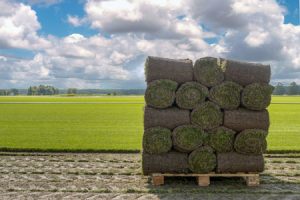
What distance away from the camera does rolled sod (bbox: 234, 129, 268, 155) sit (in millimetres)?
9383

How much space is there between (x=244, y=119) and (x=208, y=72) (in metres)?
1.38

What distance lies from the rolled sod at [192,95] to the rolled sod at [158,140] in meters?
0.74

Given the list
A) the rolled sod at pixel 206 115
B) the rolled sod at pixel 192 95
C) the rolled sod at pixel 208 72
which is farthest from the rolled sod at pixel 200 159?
the rolled sod at pixel 208 72

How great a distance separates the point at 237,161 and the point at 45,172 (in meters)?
4.80

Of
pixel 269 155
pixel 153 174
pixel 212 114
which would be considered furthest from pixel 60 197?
pixel 269 155

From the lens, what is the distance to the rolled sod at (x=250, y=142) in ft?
30.8

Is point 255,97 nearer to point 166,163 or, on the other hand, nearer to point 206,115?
point 206,115

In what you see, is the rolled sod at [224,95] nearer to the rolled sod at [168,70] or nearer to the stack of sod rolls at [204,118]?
the stack of sod rolls at [204,118]

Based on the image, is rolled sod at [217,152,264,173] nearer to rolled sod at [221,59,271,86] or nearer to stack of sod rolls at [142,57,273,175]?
stack of sod rolls at [142,57,273,175]

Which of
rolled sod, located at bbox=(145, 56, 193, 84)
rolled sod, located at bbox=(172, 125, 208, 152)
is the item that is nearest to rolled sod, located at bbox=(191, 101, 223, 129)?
rolled sod, located at bbox=(172, 125, 208, 152)

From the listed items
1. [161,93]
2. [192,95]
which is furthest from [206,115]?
[161,93]

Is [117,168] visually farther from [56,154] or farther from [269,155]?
[269,155]

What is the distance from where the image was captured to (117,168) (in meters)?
10.9

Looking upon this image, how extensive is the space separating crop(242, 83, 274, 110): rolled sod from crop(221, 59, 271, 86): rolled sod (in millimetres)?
185
